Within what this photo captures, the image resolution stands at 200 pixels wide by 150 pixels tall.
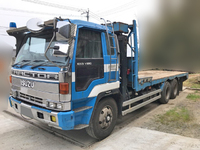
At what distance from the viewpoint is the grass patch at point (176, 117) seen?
15.4 ft

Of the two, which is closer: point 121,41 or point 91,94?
point 91,94

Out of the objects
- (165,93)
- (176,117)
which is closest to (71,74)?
(176,117)

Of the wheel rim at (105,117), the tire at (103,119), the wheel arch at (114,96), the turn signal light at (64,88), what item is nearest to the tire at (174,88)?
the wheel arch at (114,96)

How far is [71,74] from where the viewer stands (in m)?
2.87

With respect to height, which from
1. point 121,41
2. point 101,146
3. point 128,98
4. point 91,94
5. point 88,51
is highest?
point 121,41

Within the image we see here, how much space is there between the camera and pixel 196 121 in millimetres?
4652

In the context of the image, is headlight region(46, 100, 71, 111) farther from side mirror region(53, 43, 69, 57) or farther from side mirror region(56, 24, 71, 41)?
side mirror region(56, 24, 71, 41)

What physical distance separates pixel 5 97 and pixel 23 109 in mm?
1245

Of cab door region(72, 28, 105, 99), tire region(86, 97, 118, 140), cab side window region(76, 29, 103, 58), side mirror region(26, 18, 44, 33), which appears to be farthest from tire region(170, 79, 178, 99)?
side mirror region(26, 18, 44, 33)

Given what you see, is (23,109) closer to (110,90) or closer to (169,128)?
(110,90)

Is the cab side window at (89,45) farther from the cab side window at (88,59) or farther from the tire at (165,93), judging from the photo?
the tire at (165,93)

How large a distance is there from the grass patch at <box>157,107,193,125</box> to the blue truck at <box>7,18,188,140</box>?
127 centimetres

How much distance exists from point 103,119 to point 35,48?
2136mm

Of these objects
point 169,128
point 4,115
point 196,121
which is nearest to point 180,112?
point 196,121
